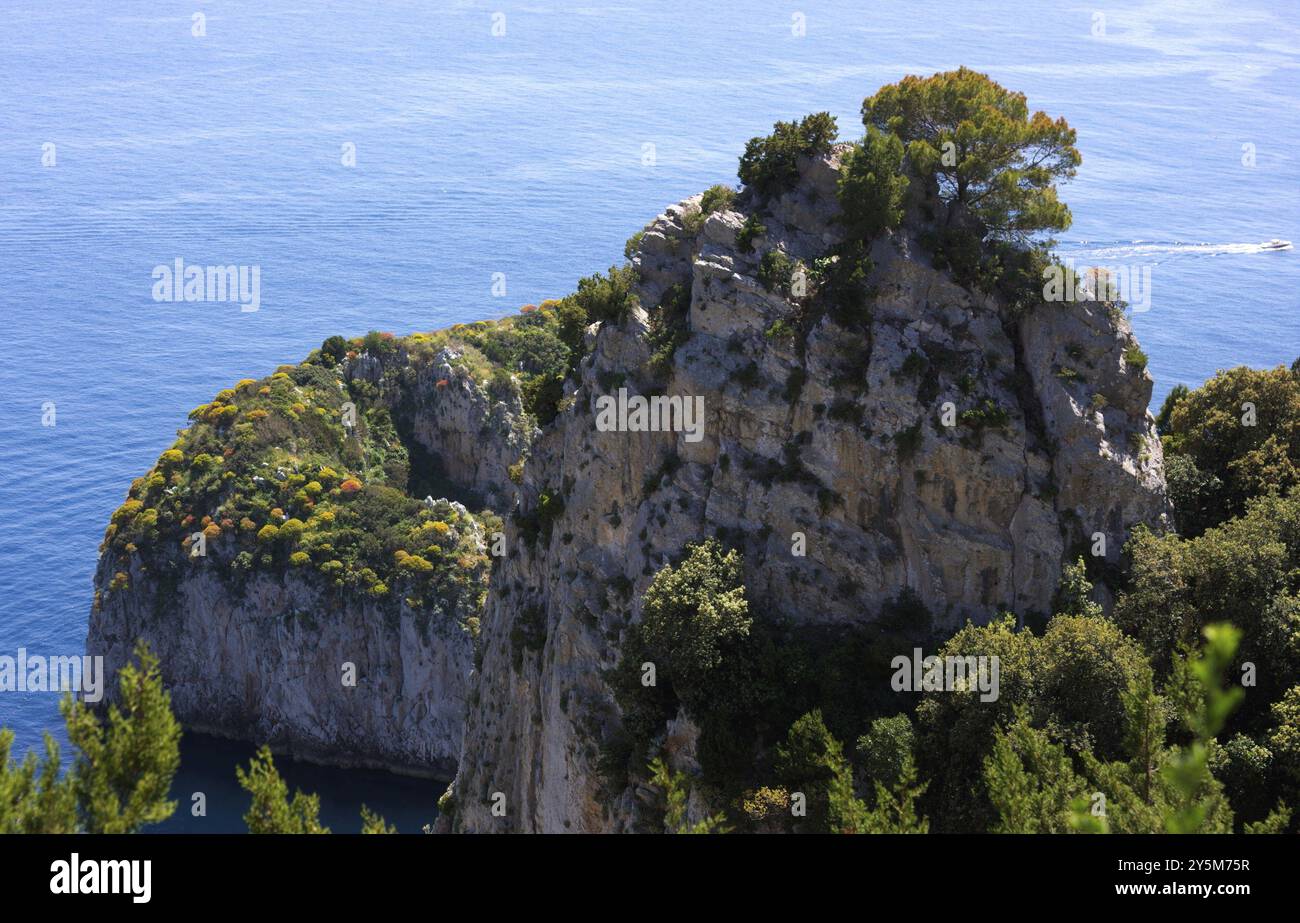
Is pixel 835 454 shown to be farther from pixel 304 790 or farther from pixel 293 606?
pixel 293 606

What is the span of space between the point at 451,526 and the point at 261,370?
46890mm

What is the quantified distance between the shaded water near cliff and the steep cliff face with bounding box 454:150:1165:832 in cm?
4353

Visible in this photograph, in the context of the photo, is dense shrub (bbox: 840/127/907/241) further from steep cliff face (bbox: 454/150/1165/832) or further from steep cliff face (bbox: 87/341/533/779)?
steep cliff face (bbox: 87/341/533/779)

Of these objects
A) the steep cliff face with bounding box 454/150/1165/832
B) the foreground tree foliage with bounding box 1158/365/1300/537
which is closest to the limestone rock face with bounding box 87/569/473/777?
the steep cliff face with bounding box 454/150/1165/832

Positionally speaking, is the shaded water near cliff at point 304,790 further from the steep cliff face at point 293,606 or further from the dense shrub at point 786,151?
the dense shrub at point 786,151

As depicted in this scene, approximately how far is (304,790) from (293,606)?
44.5ft

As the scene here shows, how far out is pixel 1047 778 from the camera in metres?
32.4

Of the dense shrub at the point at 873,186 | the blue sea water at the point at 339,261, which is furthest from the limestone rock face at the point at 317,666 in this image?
the dense shrub at the point at 873,186

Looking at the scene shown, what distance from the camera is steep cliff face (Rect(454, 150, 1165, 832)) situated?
138 feet

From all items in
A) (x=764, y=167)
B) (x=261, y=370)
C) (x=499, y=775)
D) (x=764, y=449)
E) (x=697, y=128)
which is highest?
(x=697, y=128)

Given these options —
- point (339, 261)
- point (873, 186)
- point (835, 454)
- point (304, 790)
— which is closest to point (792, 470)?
point (835, 454)

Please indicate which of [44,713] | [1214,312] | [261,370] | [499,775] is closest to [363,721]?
[44,713]

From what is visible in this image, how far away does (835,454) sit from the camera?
4278cm

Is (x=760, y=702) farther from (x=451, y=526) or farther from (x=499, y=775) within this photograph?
(x=451, y=526)
